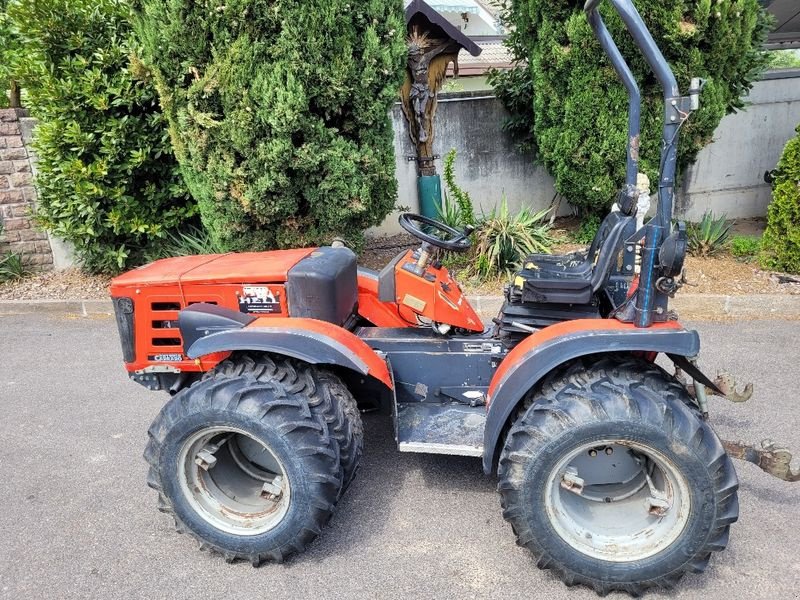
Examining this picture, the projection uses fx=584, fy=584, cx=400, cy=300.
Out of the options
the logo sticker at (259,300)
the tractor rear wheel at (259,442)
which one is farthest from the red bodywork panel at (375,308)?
the tractor rear wheel at (259,442)

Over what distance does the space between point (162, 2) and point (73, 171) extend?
82.3 inches

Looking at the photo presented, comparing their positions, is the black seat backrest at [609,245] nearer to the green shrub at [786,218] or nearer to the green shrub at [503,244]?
the green shrub at [503,244]

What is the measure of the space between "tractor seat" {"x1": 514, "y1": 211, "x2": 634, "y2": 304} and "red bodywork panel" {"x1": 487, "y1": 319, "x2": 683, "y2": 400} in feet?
0.68

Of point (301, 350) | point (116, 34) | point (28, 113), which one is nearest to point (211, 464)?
point (301, 350)

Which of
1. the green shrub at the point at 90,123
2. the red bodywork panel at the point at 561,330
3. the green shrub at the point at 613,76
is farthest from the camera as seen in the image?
the green shrub at the point at 90,123

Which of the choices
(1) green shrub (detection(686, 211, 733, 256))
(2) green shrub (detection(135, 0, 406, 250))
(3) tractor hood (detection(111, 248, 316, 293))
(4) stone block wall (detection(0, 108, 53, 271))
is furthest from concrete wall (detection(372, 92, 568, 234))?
(3) tractor hood (detection(111, 248, 316, 293))

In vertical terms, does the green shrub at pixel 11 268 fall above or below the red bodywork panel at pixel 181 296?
below

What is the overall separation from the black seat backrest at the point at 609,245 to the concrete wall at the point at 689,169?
517cm

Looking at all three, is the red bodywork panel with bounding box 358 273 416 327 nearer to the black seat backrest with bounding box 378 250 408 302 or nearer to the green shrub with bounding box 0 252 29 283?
the black seat backrest with bounding box 378 250 408 302

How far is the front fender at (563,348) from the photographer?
2.35m

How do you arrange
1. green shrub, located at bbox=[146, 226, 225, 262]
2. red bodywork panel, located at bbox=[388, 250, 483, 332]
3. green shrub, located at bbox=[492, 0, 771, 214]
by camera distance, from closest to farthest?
red bodywork panel, located at bbox=[388, 250, 483, 332] → green shrub, located at bbox=[492, 0, 771, 214] → green shrub, located at bbox=[146, 226, 225, 262]

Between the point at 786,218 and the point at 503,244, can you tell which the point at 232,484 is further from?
the point at 786,218

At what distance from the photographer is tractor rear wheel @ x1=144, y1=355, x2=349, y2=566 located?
2.50 meters

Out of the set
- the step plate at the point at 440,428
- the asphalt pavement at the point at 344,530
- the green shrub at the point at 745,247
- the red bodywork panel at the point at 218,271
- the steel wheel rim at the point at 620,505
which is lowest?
the asphalt pavement at the point at 344,530
